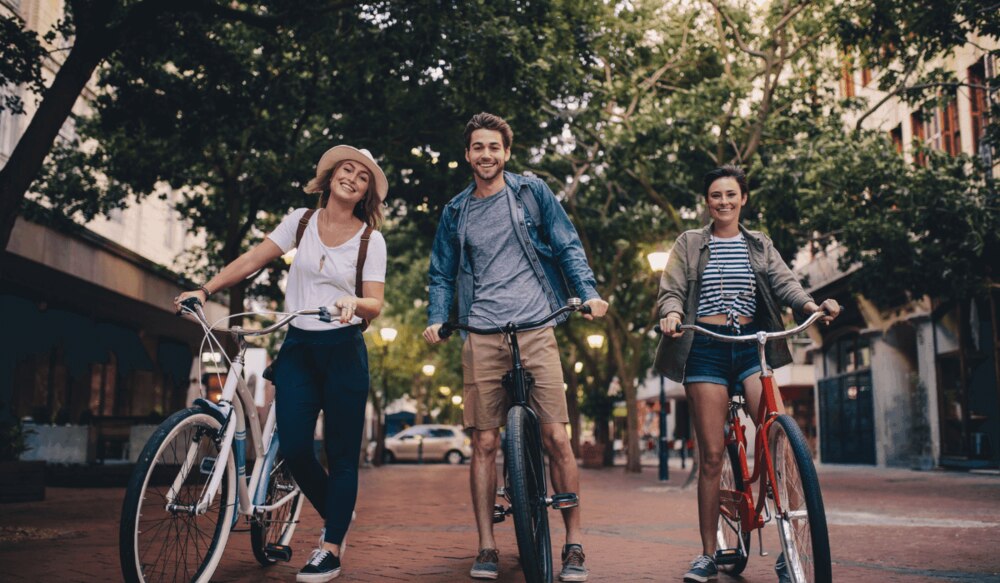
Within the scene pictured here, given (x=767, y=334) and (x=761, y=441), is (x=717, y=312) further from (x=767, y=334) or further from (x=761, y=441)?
(x=761, y=441)

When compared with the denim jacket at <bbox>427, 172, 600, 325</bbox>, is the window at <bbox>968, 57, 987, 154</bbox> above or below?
above

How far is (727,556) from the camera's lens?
4832mm

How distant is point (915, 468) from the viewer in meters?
24.2

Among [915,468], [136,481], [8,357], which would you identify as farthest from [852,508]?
[8,357]

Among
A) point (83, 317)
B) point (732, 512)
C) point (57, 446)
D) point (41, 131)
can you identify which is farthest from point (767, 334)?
point (83, 317)

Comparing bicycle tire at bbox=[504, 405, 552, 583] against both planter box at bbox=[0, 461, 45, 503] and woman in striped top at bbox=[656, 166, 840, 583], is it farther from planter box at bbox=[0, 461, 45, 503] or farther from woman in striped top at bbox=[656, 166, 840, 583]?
planter box at bbox=[0, 461, 45, 503]

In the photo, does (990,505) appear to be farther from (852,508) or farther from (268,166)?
(268,166)

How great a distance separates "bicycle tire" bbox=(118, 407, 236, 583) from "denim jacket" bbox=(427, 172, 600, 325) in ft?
4.42

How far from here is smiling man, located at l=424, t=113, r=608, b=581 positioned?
4.74 metres

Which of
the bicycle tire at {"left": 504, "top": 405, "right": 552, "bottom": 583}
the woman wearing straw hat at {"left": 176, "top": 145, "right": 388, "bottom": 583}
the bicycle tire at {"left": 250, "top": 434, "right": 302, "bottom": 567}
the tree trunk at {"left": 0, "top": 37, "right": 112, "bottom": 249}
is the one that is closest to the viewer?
the bicycle tire at {"left": 504, "top": 405, "right": 552, "bottom": 583}

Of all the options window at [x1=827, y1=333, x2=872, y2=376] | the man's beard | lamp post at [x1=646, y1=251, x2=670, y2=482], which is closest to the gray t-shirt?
the man's beard

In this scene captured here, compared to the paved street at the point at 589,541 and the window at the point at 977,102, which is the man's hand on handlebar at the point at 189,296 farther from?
the window at the point at 977,102

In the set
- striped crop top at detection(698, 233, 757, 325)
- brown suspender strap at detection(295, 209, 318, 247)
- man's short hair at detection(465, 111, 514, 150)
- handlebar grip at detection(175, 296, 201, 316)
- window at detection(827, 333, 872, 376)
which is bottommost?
handlebar grip at detection(175, 296, 201, 316)

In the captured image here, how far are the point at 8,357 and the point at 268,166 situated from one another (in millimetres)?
7820
